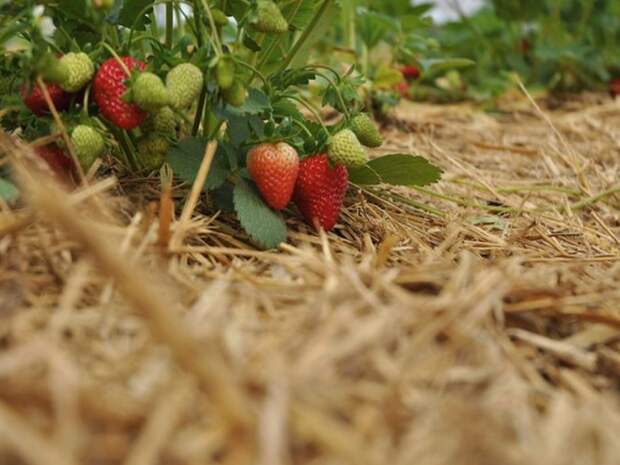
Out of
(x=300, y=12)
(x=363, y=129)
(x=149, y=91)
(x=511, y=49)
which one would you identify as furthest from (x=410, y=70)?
(x=149, y=91)

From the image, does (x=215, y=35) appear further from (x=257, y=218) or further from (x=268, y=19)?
(x=257, y=218)

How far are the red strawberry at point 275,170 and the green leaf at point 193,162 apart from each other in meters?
0.05

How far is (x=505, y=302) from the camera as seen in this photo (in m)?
0.86

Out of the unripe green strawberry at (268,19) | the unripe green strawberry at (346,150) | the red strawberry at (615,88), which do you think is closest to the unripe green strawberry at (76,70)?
the unripe green strawberry at (268,19)

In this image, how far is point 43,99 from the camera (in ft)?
3.56

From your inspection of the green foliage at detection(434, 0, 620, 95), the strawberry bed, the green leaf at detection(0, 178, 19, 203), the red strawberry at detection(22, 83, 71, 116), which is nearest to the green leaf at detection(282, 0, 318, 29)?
the strawberry bed

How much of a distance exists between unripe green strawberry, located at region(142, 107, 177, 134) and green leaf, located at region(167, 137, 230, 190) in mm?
46

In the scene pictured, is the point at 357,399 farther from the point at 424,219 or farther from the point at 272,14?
the point at 424,219

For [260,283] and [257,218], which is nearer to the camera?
[260,283]

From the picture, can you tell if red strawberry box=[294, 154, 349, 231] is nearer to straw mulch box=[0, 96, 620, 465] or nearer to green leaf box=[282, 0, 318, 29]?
straw mulch box=[0, 96, 620, 465]

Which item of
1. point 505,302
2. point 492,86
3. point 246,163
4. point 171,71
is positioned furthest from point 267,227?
point 492,86

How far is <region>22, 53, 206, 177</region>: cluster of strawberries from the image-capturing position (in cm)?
104

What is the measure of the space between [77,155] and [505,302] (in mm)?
590

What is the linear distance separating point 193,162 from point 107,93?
156mm
